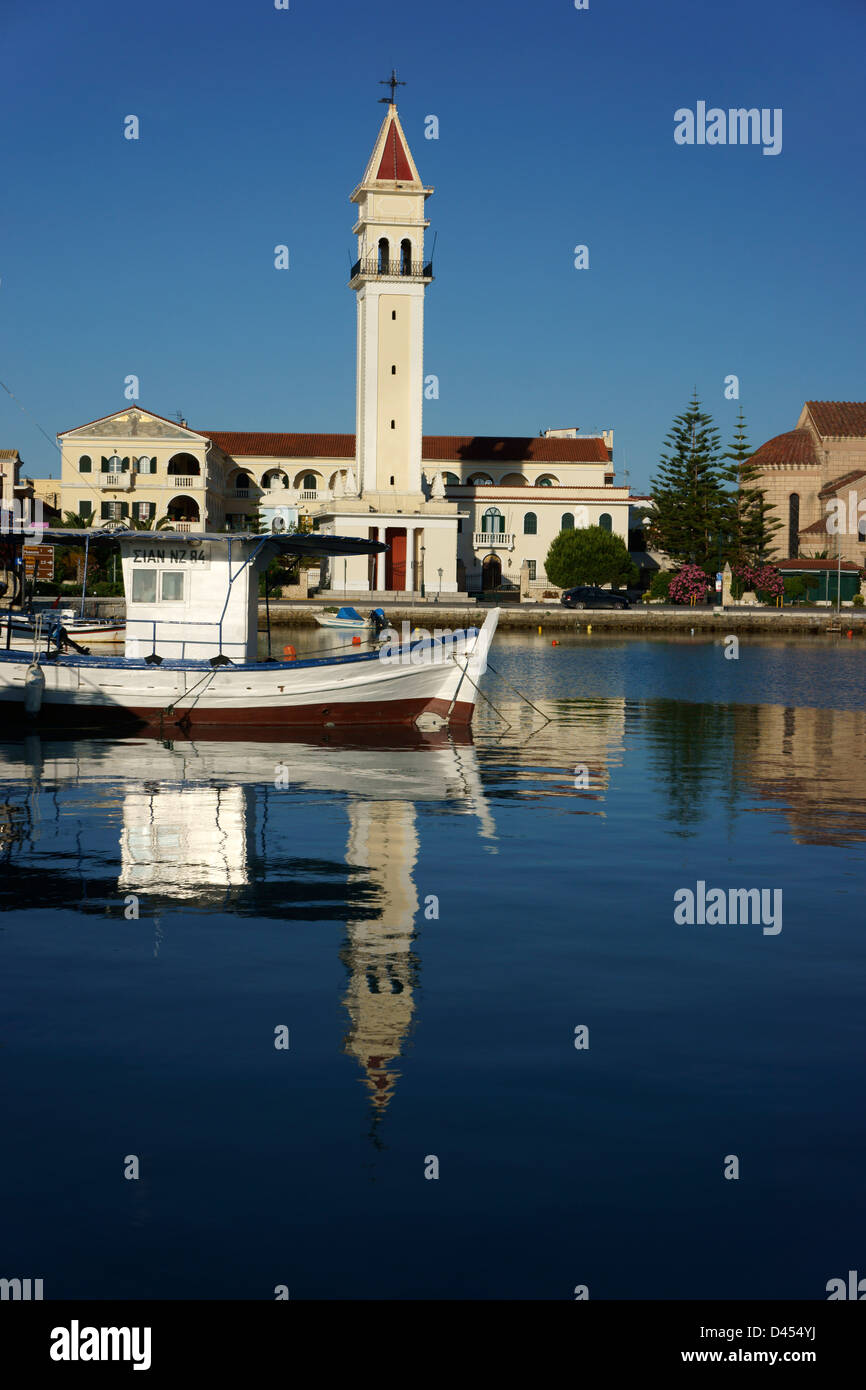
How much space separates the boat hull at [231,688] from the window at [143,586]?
4.42 ft

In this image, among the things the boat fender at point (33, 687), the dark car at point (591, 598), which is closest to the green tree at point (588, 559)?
the dark car at point (591, 598)

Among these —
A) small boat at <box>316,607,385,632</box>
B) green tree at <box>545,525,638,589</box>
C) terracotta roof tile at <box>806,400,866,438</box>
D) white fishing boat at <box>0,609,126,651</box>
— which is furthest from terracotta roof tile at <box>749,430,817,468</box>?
white fishing boat at <box>0,609,126,651</box>

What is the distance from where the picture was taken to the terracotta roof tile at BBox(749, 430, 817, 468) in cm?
11244

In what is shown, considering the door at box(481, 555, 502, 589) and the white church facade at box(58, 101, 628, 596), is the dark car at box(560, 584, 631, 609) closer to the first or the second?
the white church facade at box(58, 101, 628, 596)

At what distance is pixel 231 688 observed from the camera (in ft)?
92.8

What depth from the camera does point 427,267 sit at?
90125 millimetres

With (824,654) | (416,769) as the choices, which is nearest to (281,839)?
(416,769)

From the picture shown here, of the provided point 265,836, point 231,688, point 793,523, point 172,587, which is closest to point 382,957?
point 265,836

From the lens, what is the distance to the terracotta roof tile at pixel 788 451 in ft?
369

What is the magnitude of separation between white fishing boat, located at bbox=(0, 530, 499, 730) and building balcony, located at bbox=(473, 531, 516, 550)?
251 feet
